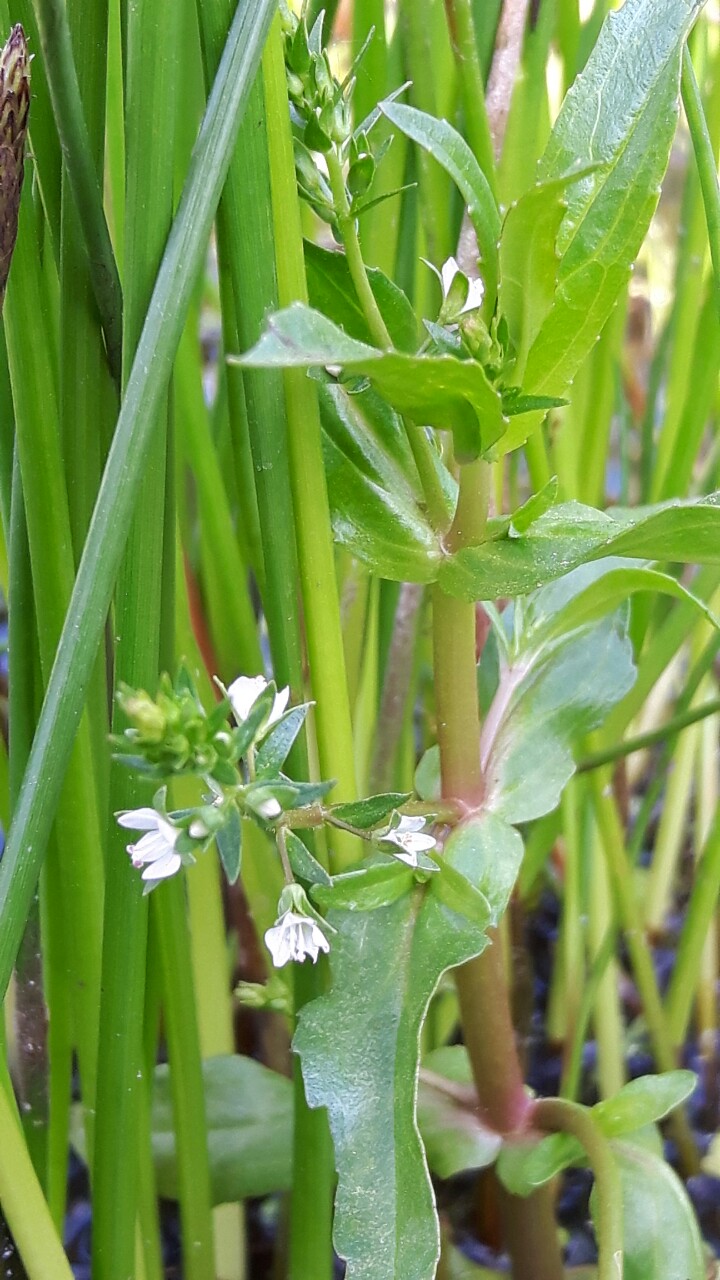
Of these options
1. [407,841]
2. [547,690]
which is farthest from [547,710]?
[407,841]

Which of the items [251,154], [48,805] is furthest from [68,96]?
[48,805]

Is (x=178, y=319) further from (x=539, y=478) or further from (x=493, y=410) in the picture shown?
(x=539, y=478)

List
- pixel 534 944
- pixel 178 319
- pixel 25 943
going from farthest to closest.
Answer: pixel 534 944, pixel 25 943, pixel 178 319

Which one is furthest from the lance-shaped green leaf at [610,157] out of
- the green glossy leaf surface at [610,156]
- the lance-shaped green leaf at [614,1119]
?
the lance-shaped green leaf at [614,1119]

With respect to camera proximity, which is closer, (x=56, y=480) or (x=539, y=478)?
(x=56, y=480)

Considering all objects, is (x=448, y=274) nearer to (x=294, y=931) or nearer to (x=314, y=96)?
(x=314, y=96)

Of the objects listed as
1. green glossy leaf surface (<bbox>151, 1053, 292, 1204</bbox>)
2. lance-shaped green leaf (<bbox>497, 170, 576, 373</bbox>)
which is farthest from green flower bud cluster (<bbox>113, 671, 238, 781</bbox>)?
green glossy leaf surface (<bbox>151, 1053, 292, 1204</bbox>)

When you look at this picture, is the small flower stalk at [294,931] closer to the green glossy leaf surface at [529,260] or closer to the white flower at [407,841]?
the white flower at [407,841]

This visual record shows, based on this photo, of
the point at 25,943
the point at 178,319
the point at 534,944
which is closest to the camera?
the point at 178,319
